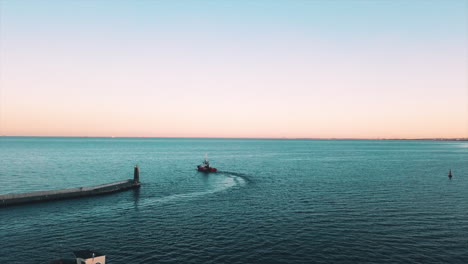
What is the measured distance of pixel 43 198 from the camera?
201ft

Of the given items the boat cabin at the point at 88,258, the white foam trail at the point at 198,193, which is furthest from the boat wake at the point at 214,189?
the boat cabin at the point at 88,258

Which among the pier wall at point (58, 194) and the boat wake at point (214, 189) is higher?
the pier wall at point (58, 194)

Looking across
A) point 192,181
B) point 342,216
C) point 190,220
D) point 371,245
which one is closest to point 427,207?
point 342,216

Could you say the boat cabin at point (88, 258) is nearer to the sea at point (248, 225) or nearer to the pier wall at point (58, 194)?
the sea at point (248, 225)

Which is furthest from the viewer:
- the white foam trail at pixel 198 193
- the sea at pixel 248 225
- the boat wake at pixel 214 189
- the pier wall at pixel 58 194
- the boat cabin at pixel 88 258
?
the boat wake at pixel 214 189

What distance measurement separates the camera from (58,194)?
6375cm

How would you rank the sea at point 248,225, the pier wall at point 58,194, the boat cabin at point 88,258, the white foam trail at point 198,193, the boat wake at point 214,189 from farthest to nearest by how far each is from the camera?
the boat wake at point 214,189
the white foam trail at point 198,193
the pier wall at point 58,194
the sea at point 248,225
the boat cabin at point 88,258

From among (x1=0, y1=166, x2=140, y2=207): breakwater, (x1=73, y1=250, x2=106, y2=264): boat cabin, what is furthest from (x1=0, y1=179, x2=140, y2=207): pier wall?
(x1=73, y1=250, x2=106, y2=264): boat cabin

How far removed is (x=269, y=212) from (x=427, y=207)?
30239 millimetres

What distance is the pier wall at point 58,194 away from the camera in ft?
189

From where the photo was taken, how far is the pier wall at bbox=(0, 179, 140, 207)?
5756 cm

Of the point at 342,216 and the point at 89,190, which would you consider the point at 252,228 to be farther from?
the point at 89,190

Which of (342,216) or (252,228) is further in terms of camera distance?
(342,216)

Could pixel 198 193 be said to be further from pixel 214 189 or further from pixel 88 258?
pixel 88 258
